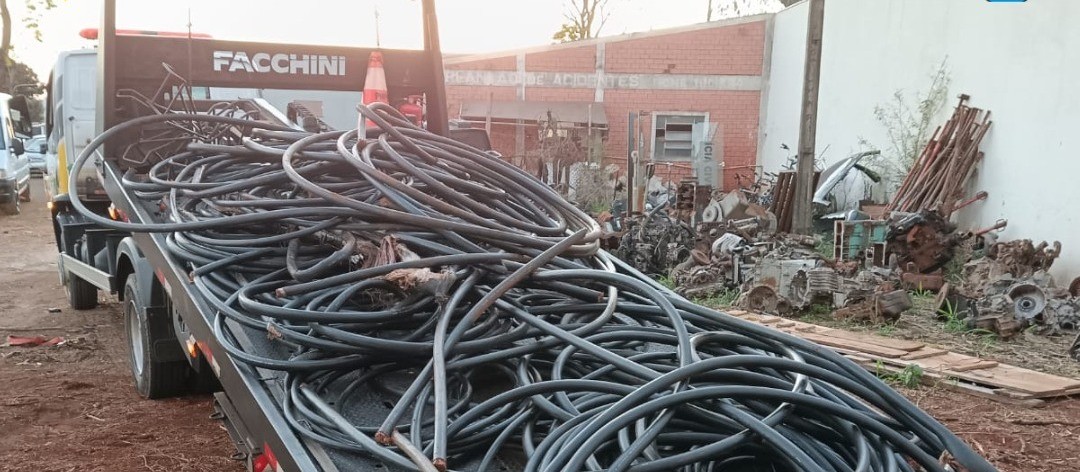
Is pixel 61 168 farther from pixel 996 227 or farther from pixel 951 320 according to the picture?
pixel 996 227

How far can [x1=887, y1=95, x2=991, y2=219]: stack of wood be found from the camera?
10375 mm

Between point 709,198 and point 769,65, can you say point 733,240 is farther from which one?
point 769,65

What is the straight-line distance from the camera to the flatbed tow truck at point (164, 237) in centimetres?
249

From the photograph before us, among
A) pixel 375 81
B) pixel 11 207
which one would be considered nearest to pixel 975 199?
pixel 375 81

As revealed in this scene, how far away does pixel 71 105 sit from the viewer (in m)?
6.84

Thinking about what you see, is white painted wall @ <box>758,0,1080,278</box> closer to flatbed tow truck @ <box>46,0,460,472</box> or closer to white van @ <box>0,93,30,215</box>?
flatbed tow truck @ <box>46,0,460,472</box>

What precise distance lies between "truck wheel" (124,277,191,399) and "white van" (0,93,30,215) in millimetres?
10687

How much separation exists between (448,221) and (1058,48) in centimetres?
904

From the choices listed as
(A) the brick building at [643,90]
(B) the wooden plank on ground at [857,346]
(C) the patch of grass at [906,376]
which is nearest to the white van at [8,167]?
(A) the brick building at [643,90]

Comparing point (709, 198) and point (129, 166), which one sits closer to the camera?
point (129, 166)

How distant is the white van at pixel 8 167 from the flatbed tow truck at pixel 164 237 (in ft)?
33.0

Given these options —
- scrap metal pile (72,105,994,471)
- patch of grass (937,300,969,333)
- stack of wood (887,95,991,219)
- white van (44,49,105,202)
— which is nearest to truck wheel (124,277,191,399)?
scrap metal pile (72,105,994,471)

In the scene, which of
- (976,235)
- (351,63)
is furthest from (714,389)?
(976,235)

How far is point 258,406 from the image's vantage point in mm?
2289
